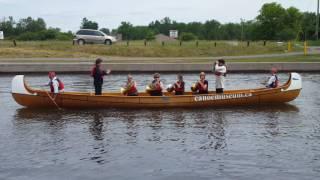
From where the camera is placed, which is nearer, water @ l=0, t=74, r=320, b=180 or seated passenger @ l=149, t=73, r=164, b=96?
water @ l=0, t=74, r=320, b=180

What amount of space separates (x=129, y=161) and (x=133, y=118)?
256 inches

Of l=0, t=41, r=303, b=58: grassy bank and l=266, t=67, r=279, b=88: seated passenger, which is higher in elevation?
l=0, t=41, r=303, b=58: grassy bank

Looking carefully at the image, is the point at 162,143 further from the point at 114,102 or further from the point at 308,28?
the point at 308,28

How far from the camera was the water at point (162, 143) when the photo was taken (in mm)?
13664

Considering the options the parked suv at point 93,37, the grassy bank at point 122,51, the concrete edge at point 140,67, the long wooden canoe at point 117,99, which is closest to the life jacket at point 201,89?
the long wooden canoe at point 117,99

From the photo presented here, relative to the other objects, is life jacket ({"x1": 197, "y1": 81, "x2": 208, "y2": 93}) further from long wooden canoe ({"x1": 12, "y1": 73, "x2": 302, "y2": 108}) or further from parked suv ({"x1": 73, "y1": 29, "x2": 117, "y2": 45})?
parked suv ({"x1": 73, "y1": 29, "x2": 117, "y2": 45})

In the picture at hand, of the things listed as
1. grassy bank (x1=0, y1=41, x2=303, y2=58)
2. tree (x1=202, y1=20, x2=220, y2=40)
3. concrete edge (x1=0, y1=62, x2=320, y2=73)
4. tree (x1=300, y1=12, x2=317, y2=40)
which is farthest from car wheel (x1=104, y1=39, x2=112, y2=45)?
tree (x1=202, y1=20, x2=220, y2=40)

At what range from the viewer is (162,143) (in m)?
16.6

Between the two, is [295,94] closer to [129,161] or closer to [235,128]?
[235,128]

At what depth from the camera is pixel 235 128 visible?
62.1ft

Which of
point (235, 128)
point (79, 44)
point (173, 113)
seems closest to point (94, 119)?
point (173, 113)

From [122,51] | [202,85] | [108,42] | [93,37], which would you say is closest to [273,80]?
[202,85]

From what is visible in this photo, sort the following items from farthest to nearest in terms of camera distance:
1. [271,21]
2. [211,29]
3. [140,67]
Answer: [211,29] → [271,21] → [140,67]

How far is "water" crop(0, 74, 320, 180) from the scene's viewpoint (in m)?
13.7
